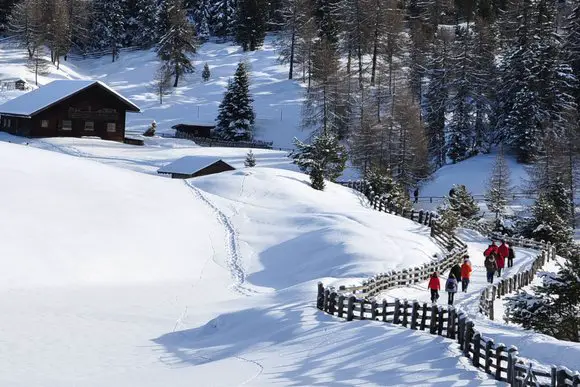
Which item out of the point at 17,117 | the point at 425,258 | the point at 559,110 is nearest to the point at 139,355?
the point at 425,258

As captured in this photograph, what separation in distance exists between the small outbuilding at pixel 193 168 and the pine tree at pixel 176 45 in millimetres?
40510

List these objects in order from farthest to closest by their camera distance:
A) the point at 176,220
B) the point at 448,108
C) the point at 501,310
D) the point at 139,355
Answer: the point at 448,108
the point at 176,220
the point at 501,310
the point at 139,355

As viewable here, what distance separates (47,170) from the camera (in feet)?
124

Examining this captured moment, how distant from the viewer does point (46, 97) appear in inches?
2552

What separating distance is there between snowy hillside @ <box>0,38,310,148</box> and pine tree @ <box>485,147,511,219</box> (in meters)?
23.7

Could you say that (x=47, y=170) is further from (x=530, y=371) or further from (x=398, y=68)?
(x=398, y=68)

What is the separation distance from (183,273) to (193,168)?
69.6 ft

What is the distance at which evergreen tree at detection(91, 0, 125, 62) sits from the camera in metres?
105

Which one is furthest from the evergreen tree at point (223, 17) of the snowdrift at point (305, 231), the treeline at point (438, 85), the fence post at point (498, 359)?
the fence post at point (498, 359)

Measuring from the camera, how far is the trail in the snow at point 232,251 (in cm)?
2835

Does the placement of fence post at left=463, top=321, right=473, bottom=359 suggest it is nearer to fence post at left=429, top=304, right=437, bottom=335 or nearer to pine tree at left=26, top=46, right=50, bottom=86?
fence post at left=429, top=304, right=437, bottom=335

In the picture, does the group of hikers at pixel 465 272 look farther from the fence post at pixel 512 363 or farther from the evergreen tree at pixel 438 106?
the evergreen tree at pixel 438 106

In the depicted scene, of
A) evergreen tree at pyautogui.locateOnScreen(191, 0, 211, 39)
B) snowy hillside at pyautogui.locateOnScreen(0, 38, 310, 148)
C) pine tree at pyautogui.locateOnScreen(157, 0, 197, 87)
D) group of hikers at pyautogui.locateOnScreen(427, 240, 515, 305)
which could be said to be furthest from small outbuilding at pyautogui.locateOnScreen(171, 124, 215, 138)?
group of hikers at pyautogui.locateOnScreen(427, 240, 515, 305)

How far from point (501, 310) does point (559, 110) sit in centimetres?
4543
